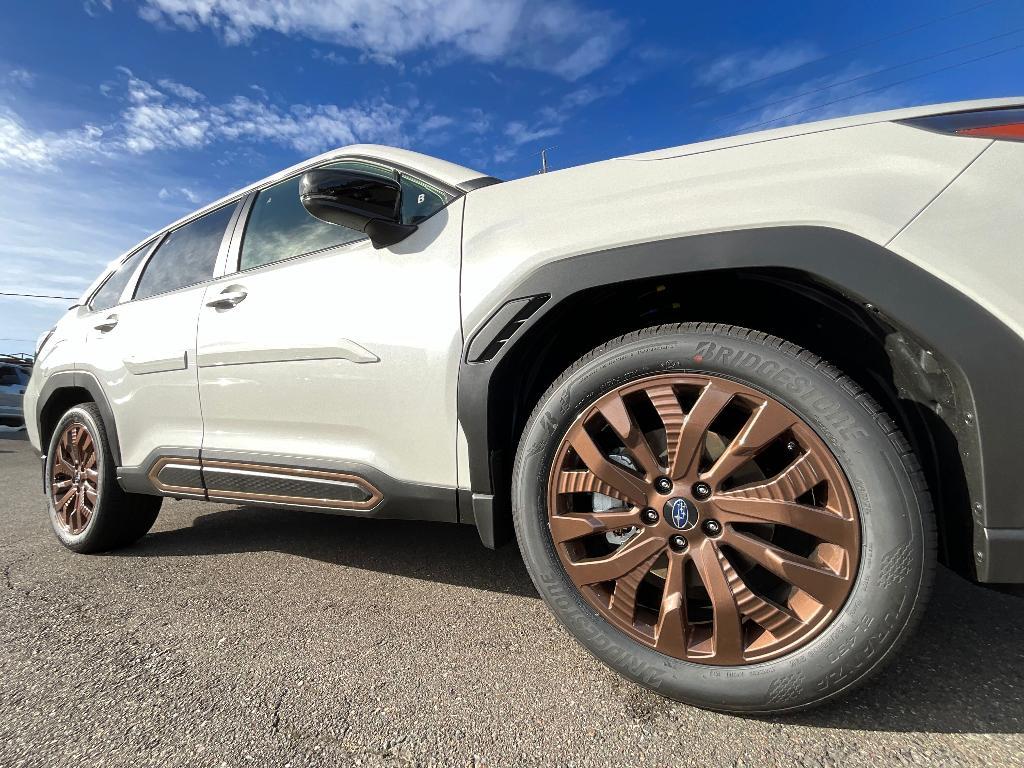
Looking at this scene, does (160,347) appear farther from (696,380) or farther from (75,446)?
(696,380)

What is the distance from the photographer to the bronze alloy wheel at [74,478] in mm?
2711

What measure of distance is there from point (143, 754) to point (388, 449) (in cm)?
90

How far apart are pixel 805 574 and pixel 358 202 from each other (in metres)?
1.55

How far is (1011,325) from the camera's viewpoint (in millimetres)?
1013

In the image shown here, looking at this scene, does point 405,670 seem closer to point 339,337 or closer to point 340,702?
point 340,702

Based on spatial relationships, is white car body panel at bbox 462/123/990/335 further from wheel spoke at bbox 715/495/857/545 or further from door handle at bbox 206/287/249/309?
door handle at bbox 206/287/249/309

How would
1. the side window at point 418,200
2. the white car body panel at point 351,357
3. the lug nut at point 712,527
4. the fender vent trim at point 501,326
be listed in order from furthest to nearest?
the side window at point 418,200 → the white car body panel at point 351,357 → the fender vent trim at point 501,326 → the lug nut at point 712,527

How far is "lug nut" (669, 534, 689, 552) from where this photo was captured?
125 cm

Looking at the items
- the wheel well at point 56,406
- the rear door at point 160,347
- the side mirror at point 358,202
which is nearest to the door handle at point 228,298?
the rear door at point 160,347

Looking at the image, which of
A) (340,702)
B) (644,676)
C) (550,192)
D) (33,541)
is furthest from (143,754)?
(33,541)

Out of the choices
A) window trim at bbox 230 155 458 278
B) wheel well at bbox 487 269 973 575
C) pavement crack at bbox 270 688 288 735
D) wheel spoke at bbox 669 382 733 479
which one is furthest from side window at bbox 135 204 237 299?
wheel spoke at bbox 669 382 733 479

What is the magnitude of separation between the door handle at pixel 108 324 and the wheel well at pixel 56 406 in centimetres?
40

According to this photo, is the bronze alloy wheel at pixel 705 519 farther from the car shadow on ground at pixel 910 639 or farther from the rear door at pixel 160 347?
the rear door at pixel 160 347

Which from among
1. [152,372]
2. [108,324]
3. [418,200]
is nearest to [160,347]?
[152,372]
